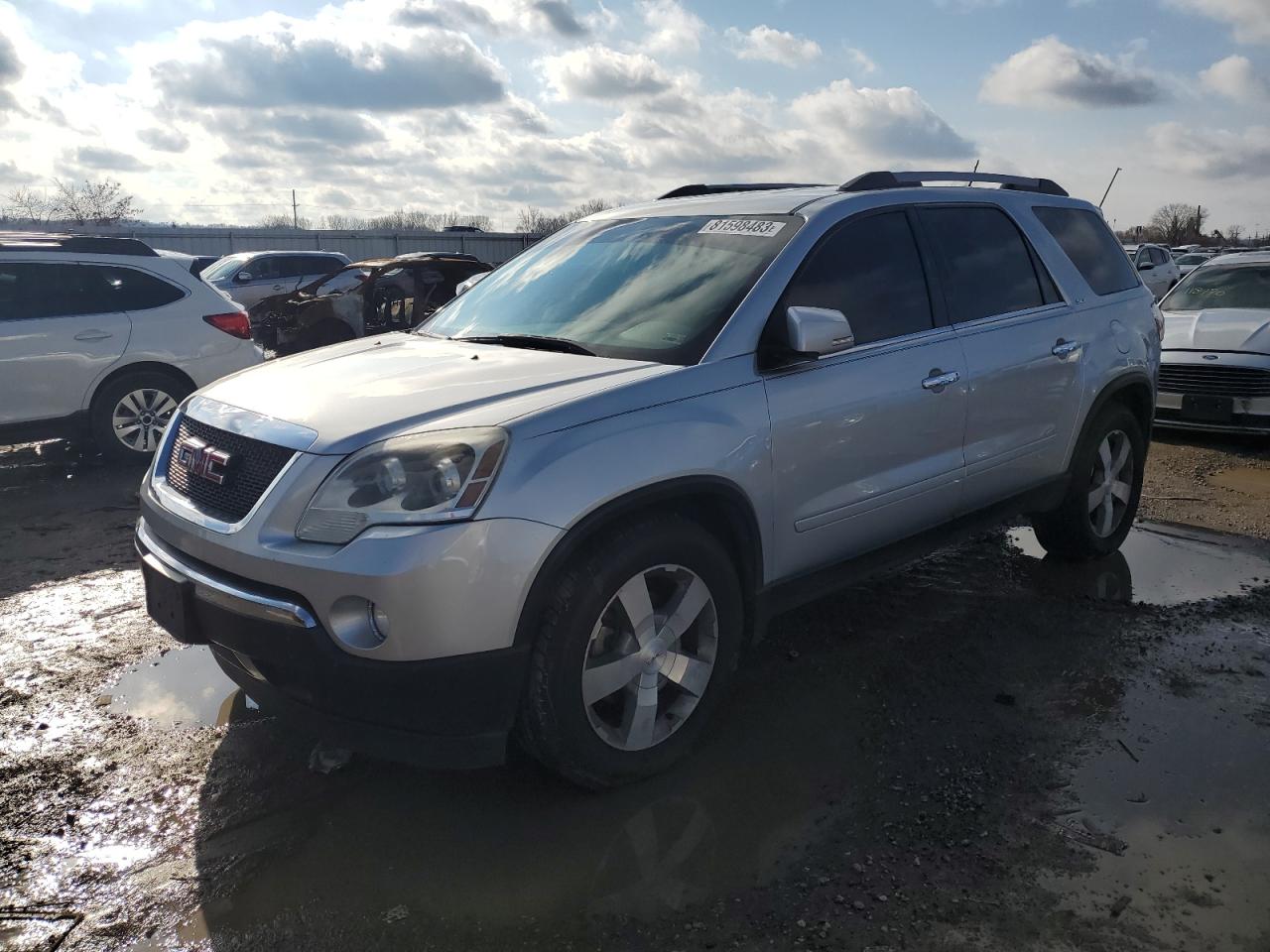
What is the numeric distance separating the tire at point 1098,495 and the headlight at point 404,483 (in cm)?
341

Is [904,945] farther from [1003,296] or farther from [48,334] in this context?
[48,334]

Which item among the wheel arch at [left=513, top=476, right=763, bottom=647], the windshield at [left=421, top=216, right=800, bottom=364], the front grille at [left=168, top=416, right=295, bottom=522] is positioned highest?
the windshield at [left=421, top=216, right=800, bottom=364]

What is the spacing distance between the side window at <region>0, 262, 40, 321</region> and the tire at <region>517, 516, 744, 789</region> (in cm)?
636

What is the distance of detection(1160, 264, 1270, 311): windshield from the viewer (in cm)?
952

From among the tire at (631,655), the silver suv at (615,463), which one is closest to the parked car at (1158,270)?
the silver suv at (615,463)

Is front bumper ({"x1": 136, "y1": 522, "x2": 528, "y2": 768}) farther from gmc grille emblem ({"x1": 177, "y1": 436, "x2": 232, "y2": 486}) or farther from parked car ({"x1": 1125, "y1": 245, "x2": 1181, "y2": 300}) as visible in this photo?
parked car ({"x1": 1125, "y1": 245, "x2": 1181, "y2": 300})

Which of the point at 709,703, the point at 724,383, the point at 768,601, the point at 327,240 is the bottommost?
the point at 709,703

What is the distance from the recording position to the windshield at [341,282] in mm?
14609

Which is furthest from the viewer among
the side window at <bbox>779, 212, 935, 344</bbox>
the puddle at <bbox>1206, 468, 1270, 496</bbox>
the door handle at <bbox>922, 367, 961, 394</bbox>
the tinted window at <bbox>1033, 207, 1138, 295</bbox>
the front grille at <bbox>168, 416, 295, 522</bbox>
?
the puddle at <bbox>1206, 468, 1270, 496</bbox>

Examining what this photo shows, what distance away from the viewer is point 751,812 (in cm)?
297

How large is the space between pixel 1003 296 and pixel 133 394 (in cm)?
647

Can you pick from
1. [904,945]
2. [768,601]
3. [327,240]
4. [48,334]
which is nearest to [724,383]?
[768,601]

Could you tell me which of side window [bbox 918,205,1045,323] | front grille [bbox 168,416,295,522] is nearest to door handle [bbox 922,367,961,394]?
side window [bbox 918,205,1045,323]

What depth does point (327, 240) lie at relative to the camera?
118 ft
